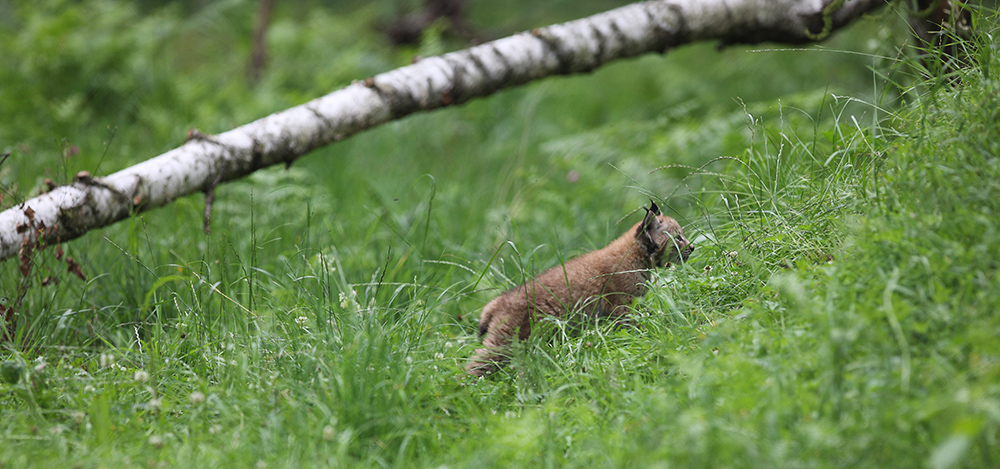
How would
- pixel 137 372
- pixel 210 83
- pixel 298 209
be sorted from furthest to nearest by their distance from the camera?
pixel 210 83, pixel 298 209, pixel 137 372

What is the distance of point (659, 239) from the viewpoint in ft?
12.1

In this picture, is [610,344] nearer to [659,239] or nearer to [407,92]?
[659,239]

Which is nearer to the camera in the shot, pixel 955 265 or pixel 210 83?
pixel 955 265

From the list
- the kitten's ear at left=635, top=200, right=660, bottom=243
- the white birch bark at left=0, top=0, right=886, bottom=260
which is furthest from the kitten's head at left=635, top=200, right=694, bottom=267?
the white birch bark at left=0, top=0, right=886, bottom=260

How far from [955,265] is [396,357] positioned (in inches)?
83.4

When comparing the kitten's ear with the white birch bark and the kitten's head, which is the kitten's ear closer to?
the kitten's head

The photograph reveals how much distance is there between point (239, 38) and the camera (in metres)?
10.8

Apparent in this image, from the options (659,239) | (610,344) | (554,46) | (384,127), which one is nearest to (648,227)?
(659,239)

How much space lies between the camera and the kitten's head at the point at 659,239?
3590 millimetres

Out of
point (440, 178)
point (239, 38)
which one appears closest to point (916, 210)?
point (440, 178)

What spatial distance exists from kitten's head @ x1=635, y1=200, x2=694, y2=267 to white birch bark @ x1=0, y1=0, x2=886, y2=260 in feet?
5.90

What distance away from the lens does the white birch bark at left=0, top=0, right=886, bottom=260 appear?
11.7 feet

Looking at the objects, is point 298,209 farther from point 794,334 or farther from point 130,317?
point 794,334

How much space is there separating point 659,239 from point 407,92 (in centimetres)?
208
